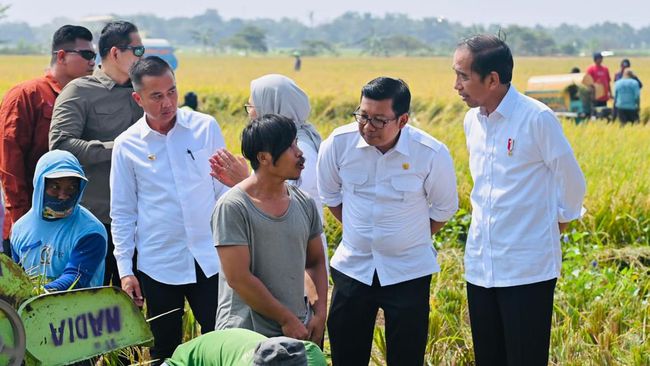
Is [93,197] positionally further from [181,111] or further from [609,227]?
[609,227]

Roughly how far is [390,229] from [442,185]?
0.26 metres

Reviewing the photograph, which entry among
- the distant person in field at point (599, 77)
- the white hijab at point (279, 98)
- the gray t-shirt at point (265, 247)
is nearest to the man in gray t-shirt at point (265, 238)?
the gray t-shirt at point (265, 247)

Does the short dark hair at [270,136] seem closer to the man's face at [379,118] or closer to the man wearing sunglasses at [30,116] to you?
the man's face at [379,118]

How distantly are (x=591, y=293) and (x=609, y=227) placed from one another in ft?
6.52

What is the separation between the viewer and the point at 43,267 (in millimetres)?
3635

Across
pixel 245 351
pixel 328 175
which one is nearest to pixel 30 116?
pixel 328 175

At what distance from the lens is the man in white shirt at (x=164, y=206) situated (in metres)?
3.89

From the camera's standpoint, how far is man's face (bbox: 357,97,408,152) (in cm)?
368

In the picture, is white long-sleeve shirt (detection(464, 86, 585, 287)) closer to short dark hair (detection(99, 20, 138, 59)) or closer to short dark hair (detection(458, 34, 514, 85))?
short dark hair (detection(458, 34, 514, 85))

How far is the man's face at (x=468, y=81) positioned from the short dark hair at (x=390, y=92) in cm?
20

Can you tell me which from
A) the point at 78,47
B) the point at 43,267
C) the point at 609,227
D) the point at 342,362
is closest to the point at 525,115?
the point at 342,362

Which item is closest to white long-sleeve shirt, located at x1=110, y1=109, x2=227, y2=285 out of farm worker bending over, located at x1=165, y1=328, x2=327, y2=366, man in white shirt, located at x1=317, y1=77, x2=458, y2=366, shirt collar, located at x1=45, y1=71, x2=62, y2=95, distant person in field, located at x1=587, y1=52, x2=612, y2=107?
man in white shirt, located at x1=317, y1=77, x2=458, y2=366

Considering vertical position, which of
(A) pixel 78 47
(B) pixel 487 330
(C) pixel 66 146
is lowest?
(B) pixel 487 330

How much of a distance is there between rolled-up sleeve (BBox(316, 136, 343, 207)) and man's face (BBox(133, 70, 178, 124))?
23.9 inches
